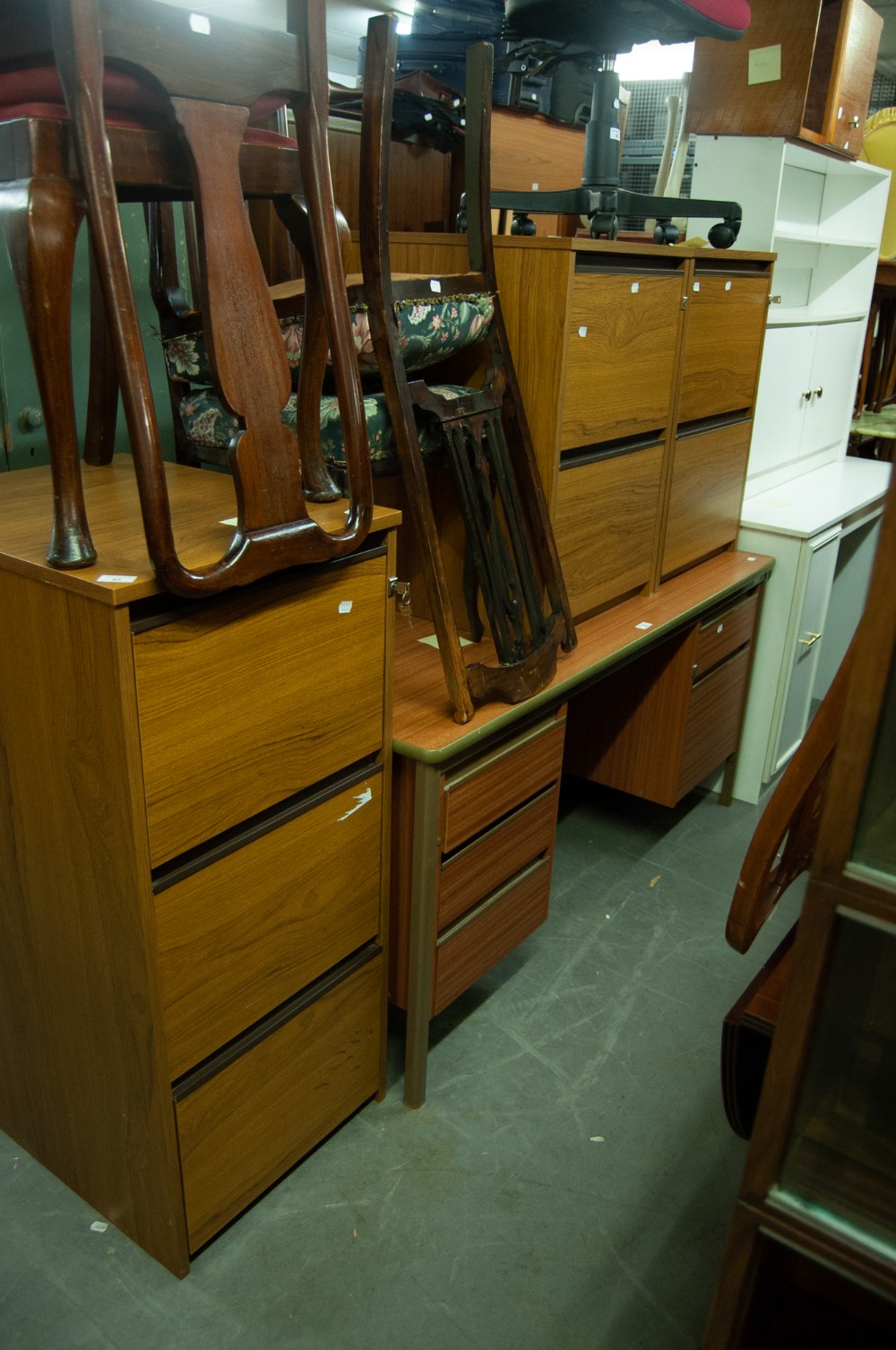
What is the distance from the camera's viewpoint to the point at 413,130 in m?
2.12

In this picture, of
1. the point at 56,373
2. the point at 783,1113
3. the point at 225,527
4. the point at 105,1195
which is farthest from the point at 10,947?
the point at 783,1113

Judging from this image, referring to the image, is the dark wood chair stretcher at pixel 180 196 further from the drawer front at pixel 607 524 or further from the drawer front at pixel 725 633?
the drawer front at pixel 725 633

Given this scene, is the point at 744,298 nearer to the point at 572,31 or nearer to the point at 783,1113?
the point at 572,31

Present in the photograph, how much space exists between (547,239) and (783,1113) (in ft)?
4.74

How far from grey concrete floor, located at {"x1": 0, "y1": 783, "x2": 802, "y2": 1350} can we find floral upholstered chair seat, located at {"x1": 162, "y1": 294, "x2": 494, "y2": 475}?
1.16 m

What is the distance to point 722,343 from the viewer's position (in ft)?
7.88

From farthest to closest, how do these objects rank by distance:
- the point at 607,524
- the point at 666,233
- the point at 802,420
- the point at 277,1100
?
1. the point at 802,420
2. the point at 666,233
3. the point at 607,524
4. the point at 277,1100

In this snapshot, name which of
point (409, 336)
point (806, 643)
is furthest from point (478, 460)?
point (806, 643)

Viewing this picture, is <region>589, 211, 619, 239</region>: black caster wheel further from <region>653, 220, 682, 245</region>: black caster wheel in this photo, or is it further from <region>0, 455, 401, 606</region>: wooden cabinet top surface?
<region>0, 455, 401, 606</region>: wooden cabinet top surface

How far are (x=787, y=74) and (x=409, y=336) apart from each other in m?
1.66

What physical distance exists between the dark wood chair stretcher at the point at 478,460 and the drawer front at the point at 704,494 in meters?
0.59

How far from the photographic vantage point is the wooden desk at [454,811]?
5.35ft

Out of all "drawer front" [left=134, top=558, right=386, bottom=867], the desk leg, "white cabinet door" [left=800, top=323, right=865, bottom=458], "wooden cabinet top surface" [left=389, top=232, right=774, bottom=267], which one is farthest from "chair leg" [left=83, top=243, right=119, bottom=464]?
"white cabinet door" [left=800, top=323, right=865, bottom=458]

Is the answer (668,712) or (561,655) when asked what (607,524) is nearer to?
(561,655)
